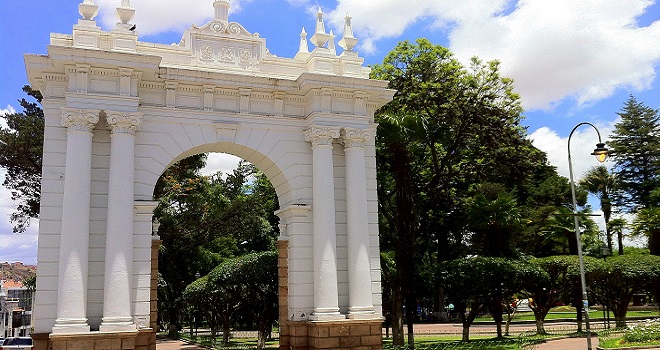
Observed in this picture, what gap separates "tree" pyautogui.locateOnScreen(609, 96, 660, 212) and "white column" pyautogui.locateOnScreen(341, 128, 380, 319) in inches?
1527

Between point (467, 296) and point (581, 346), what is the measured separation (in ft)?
17.0

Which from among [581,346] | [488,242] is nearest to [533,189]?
[488,242]

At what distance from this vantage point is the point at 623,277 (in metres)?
24.5

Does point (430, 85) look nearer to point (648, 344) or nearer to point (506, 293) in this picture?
point (506, 293)

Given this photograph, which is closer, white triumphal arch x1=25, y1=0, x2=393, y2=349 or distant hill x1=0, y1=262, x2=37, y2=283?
white triumphal arch x1=25, y1=0, x2=393, y2=349

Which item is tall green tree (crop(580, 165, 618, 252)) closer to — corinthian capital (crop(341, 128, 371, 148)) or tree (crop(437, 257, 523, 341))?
tree (crop(437, 257, 523, 341))

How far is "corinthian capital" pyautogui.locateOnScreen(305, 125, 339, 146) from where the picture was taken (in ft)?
48.3

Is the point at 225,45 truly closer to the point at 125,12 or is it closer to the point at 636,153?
the point at 125,12

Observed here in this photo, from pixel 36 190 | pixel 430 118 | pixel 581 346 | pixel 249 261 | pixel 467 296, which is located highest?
pixel 430 118

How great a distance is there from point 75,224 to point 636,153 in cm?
4865

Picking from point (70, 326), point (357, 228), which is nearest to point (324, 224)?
point (357, 228)

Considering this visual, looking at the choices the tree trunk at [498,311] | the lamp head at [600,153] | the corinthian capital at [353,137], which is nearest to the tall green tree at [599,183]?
the tree trunk at [498,311]

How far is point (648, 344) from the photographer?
1609 centimetres

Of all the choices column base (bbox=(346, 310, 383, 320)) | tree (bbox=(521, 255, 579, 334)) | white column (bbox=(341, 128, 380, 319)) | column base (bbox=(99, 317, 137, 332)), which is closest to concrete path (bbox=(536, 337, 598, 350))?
tree (bbox=(521, 255, 579, 334))
